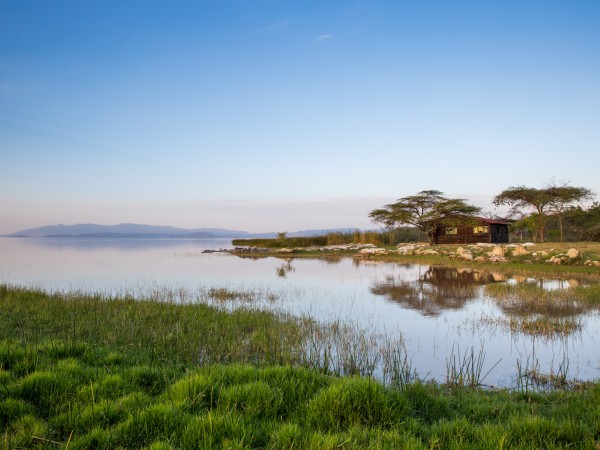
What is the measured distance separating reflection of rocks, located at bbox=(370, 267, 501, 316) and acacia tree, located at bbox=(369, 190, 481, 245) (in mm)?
24980

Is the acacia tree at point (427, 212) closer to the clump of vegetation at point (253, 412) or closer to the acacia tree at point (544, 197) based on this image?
the acacia tree at point (544, 197)

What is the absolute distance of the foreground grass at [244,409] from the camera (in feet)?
12.1

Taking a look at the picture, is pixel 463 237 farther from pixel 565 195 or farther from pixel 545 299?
pixel 545 299

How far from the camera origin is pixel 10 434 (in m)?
3.65

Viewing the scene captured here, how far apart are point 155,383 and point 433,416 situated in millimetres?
3814

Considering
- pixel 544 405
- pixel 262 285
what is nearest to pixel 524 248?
Answer: pixel 262 285

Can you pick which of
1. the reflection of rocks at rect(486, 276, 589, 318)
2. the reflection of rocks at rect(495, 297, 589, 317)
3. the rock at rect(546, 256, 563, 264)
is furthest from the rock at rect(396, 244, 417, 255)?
the reflection of rocks at rect(495, 297, 589, 317)

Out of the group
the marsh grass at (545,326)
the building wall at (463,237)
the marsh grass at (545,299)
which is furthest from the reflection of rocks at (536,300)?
the building wall at (463,237)

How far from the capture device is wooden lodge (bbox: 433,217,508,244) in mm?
51125

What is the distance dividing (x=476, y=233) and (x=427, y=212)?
24.1ft

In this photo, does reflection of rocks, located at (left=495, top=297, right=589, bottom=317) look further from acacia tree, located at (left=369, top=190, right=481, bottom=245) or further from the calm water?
acacia tree, located at (left=369, top=190, right=481, bottom=245)

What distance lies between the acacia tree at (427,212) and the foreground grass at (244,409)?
156 ft

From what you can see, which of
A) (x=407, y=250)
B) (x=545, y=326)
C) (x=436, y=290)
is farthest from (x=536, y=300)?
(x=407, y=250)

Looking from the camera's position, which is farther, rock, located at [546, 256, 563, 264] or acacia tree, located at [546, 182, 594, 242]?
acacia tree, located at [546, 182, 594, 242]
